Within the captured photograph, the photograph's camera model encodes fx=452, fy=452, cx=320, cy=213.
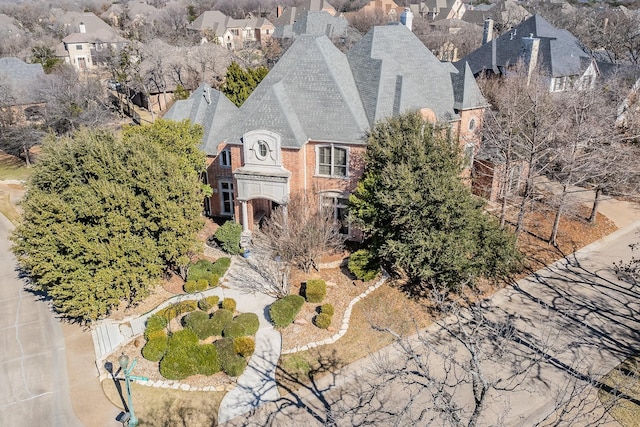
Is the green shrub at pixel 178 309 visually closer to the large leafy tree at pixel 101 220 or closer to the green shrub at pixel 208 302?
the green shrub at pixel 208 302

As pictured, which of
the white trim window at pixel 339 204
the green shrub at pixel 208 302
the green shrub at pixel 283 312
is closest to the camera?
the green shrub at pixel 283 312

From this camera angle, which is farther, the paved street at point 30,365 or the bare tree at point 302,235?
the bare tree at point 302,235

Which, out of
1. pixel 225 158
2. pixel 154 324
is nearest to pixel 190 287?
pixel 154 324

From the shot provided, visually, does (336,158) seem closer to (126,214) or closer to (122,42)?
(126,214)

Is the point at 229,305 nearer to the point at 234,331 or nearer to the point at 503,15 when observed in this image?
the point at 234,331

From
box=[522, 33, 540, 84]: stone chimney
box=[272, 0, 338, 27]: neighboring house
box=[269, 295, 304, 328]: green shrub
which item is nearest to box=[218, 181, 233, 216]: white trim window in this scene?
box=[269, 295, 304, 328]: green shrub

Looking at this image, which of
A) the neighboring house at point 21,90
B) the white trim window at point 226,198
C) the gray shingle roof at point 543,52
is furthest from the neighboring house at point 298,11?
the white trim window at point 226,198

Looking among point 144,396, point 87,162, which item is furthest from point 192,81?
point 144,396
